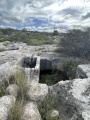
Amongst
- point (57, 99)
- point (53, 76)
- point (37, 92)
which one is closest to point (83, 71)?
point (57, 99)

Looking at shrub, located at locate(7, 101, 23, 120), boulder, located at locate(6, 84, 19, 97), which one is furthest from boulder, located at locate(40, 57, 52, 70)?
shrub, located at locate(7, 101, 23, 120)

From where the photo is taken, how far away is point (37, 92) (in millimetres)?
4535

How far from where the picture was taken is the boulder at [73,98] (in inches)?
151

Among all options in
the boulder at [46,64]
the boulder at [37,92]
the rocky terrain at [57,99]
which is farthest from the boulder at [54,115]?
the boulder at [46,64]

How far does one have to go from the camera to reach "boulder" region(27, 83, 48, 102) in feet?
14.3

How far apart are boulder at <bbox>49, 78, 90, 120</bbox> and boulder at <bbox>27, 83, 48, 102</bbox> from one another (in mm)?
212

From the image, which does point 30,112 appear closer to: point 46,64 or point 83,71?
point 83,71

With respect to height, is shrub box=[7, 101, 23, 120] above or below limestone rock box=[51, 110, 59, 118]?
above

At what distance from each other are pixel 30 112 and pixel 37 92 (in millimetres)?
897

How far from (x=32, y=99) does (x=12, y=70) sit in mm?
1503

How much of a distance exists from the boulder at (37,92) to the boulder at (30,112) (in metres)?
0.29

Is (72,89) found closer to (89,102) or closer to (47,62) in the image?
(89,102)

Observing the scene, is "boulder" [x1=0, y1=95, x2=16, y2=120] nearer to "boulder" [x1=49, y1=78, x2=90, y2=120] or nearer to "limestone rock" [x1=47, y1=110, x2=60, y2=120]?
"limestone rock" [x1=47, y1=110, x2=60, y2=120]

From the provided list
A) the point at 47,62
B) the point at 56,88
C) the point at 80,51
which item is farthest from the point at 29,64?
the point at 56,88
